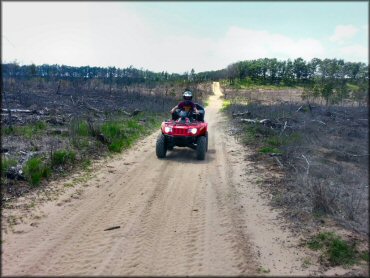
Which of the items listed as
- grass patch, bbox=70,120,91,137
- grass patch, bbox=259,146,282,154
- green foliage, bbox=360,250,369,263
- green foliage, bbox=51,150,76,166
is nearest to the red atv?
grass patch, bbox=259,146,282,154

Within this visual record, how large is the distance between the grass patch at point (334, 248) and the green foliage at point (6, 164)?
5.58 metres

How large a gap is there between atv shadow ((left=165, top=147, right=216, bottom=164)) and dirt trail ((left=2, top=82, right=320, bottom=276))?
1.64 metres

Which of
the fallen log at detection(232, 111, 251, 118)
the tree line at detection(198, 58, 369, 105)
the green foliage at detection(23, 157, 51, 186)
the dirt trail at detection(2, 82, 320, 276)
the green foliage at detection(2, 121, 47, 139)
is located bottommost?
the dirt trail at detection(2, 82, 320, 276)

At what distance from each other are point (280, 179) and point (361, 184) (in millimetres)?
2652

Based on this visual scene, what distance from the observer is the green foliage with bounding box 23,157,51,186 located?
21.9ft

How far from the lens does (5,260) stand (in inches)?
157

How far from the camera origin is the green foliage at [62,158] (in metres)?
7.80

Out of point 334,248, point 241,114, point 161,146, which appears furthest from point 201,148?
point 241,114

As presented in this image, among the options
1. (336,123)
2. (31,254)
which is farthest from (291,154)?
(31,254)

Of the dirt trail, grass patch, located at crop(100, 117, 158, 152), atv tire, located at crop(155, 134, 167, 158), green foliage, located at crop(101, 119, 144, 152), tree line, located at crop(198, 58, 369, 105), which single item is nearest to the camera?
the dirt trail

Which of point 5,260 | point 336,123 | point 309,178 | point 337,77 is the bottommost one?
point 5,260

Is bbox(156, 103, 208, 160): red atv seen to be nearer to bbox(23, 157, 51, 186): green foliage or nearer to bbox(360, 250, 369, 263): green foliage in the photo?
bbox(23, 157, 51, 186): green foliage

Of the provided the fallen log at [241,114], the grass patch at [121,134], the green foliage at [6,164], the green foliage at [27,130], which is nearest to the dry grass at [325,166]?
the grass patch at [121,134]

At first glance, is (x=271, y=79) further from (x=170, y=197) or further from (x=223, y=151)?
(x=170, y=197)
